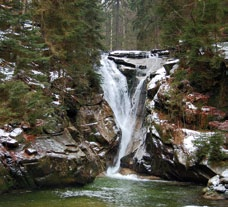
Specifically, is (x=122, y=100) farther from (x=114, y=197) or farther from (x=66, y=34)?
(x=114, y=197)

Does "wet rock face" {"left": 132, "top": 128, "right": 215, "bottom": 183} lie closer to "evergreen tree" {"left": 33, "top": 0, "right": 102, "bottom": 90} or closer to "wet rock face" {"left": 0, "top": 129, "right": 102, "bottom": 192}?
"wet rock face" {"left": 0, "top": 129, "right": 102, "bottom": 192}

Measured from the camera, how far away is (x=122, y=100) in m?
20.1

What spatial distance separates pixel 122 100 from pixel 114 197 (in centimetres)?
1032

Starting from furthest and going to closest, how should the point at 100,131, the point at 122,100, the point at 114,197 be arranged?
the point at 122,100
the point at 100,131
the point at 114,197

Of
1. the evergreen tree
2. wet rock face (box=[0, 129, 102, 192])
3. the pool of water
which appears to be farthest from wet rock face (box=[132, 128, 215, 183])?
the evergreen tree

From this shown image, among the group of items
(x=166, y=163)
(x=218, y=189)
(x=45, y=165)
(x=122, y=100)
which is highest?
(x=122, y=100)

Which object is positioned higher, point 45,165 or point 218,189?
point 45,165

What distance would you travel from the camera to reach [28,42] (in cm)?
1017

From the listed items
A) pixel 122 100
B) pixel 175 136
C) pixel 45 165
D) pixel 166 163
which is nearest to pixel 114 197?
pixel 45 165

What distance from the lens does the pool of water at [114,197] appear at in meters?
9.15

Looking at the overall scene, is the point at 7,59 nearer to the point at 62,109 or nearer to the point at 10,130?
the point at 10,130

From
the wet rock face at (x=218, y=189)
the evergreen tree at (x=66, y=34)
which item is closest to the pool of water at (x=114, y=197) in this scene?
the wet rock face at (x=218, y=189)

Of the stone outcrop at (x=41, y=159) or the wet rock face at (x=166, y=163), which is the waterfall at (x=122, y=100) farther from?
the stone outcrop at (x=41, y=159)

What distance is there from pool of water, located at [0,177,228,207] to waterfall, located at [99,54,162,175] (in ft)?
17.4
